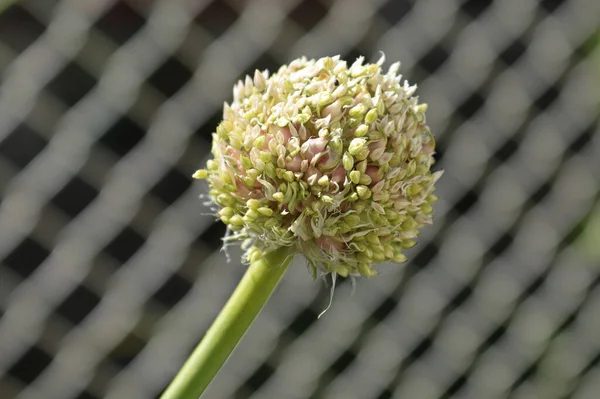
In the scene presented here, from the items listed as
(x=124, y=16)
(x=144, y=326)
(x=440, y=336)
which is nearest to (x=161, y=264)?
(x=144, y=326)

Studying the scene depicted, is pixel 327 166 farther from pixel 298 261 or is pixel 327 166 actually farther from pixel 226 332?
pixel 298 261

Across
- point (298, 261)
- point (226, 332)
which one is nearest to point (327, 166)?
point (226, 332)

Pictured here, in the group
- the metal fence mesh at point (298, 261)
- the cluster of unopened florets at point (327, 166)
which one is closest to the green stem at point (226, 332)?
the cluster of unopened florets at point (327, 166)

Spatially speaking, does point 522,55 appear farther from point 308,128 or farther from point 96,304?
point 308,128

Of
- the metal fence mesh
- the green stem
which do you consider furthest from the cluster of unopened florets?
the metal fence mesh

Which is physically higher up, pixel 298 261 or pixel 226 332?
pixel 298 261
